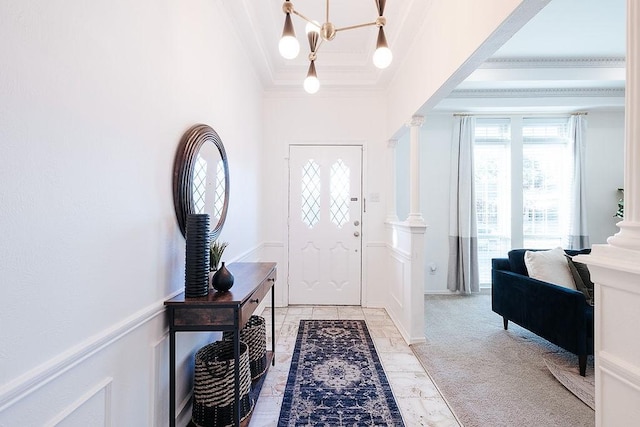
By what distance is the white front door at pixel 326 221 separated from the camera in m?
4.11

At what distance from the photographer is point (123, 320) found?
1.24 meters

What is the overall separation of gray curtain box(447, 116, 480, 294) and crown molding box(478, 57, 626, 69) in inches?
36.5

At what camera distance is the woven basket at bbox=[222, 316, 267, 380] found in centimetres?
228

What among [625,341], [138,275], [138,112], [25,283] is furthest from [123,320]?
[625,341]

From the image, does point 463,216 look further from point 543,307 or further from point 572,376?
point 572,376

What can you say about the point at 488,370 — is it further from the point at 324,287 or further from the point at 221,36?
the point at 221,36

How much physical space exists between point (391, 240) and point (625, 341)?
2913mm

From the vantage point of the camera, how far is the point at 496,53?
3600 mm

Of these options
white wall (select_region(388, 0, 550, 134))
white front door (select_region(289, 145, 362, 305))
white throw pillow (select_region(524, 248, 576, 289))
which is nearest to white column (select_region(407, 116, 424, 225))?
white wall (select_region(388, 0, 550, 134))

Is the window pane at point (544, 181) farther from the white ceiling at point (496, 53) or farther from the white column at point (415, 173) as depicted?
the white column at point (415, 173)

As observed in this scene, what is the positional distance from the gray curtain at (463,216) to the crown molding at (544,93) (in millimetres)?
Result: 383

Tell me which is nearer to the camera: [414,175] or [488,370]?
[488,370]

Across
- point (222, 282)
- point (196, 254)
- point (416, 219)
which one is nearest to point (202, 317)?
point (222, 282)

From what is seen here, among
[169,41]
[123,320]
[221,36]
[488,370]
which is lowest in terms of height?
[488,370]
